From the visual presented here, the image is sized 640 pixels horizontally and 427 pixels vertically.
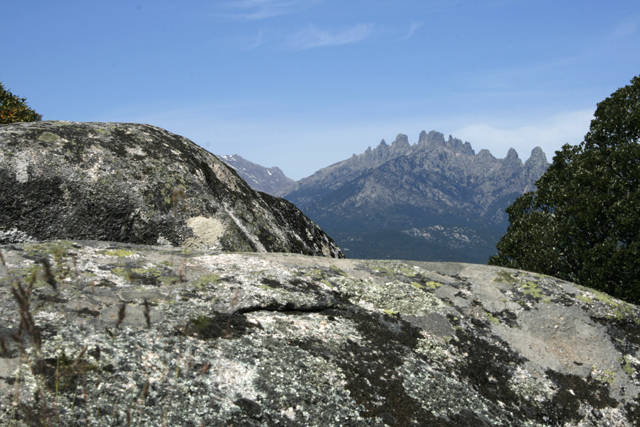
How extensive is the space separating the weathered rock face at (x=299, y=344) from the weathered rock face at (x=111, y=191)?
3.98m

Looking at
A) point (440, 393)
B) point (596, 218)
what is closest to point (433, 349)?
point (440, 393)

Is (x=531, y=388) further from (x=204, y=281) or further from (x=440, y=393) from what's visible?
(x=204, y=281)

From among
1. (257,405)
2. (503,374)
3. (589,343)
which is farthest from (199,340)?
(589,343)

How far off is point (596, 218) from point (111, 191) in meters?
17.7

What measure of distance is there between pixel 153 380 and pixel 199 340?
0.71 m

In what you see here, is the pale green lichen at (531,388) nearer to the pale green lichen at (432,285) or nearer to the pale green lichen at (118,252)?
the pale green lichen at (432,285)

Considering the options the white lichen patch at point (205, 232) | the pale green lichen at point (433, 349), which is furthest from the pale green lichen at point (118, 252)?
the pale green lichen at point (433, 349)

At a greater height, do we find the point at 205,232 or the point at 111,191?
the point at 111,191

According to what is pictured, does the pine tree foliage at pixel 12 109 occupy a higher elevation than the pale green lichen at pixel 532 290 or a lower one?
higher

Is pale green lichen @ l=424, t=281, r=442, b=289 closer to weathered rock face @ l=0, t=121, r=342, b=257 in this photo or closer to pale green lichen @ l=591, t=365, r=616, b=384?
pale green lichen @ l=591, t=365, r=616, b=384

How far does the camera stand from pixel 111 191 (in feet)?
35.8

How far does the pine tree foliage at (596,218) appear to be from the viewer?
1662 cm

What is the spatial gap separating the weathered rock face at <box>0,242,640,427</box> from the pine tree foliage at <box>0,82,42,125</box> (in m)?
29.7

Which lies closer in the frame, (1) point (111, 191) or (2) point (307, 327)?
(2) point (307, 327)
